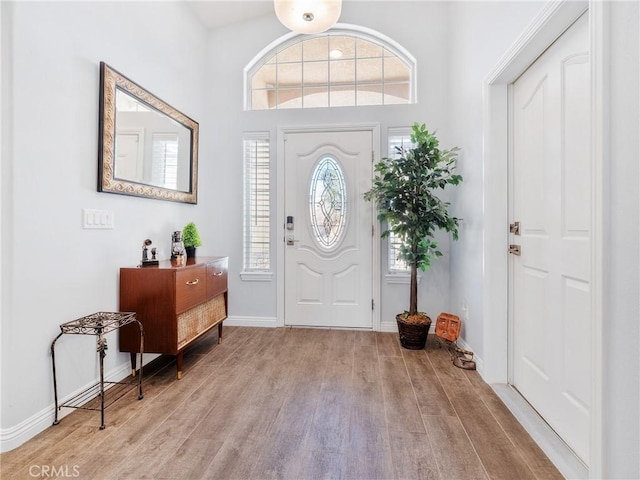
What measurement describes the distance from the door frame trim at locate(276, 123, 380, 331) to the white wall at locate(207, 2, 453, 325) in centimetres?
5

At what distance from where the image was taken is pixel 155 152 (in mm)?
2592

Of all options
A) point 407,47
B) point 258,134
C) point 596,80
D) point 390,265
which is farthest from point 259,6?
point 596,80

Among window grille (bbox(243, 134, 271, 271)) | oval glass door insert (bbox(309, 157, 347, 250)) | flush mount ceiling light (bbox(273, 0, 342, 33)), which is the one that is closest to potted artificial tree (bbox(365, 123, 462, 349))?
oval glass door insert (bbox(309, 157, 347, 250))

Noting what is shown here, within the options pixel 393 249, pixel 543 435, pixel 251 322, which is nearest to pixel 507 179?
pixel 393 249

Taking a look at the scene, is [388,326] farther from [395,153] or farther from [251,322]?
[395,153]

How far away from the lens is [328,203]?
337 centimetres

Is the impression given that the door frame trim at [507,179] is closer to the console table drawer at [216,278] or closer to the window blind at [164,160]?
the console table drawer at [216,278]

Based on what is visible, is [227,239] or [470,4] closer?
[470,4]

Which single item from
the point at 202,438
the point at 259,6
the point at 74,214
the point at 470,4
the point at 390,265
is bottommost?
→ the point at 202,438

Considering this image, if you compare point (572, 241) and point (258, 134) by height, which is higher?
point (258, 134)

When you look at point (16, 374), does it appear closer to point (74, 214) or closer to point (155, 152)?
point (74, 214)

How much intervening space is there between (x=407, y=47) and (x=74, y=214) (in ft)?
10.9

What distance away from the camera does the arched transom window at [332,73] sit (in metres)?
3.40

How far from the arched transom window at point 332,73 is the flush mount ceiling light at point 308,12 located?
3.95 feet
